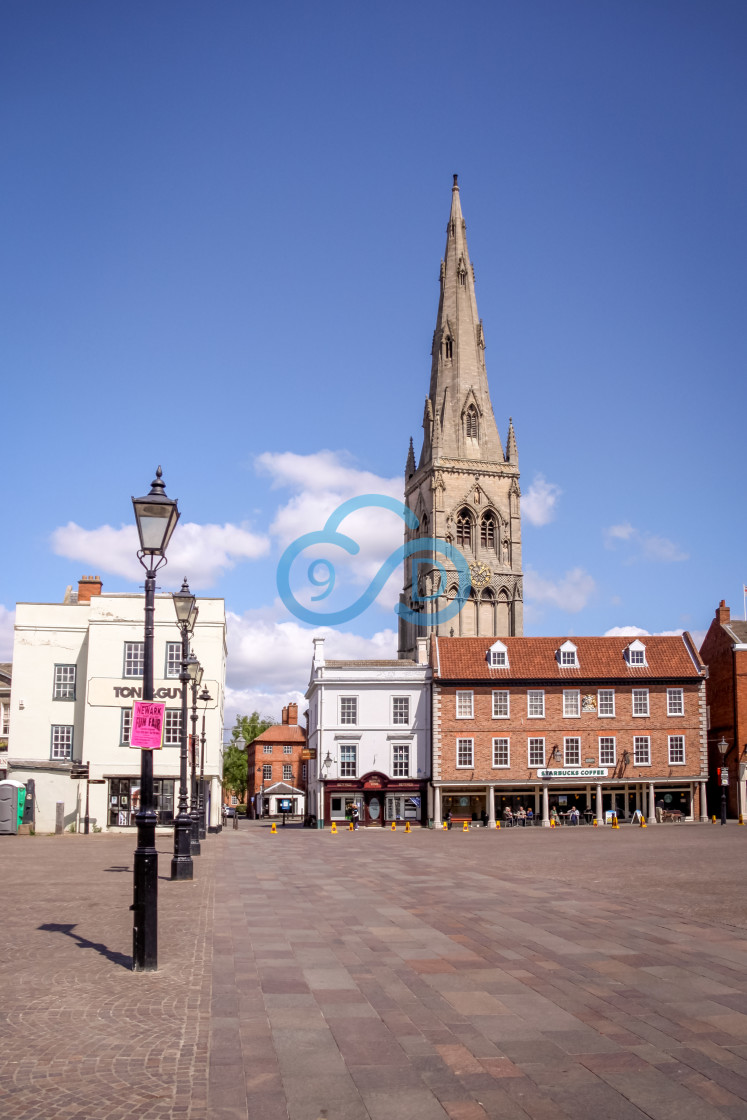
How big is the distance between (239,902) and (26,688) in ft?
112

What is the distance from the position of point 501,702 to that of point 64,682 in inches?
967

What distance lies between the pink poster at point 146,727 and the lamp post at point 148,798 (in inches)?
4.8

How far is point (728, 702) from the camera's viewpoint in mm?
60656

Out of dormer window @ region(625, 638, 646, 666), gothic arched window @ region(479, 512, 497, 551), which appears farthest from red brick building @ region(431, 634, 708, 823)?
gothic arched window @ region(479, 512, 497, 551)

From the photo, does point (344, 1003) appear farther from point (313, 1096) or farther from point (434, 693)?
point (434, 693)

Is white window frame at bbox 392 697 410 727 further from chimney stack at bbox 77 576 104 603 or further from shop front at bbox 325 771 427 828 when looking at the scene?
chimney stack at bbox 77 576 104 603

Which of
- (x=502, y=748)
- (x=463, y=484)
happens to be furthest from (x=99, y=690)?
(x=463, y=484)

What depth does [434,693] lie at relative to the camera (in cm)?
5841

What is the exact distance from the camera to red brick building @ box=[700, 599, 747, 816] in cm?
5928

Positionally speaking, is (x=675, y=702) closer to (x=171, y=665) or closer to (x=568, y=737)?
(x=568, y=737)

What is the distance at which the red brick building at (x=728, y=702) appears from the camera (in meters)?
59.3

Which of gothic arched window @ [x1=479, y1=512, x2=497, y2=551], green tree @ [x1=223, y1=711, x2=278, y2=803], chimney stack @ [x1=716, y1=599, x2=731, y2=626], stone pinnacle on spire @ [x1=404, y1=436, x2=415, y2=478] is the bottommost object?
green tree @ [x1=223, y1=711, x2=278, y2=803]

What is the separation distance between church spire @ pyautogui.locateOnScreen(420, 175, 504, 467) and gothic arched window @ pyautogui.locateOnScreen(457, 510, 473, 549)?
6192 mm

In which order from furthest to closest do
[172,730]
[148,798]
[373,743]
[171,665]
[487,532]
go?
[487,532] < [373,743] < [171,665] < [172,730] < [148,798]
